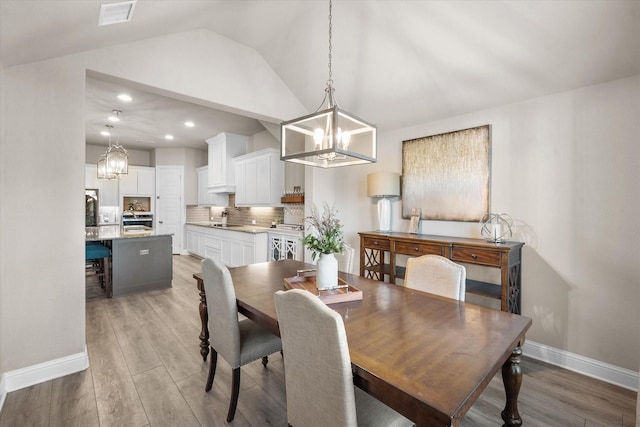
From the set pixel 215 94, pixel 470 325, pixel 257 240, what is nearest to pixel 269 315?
pixel 470 325

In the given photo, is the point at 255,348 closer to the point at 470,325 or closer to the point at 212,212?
the point at 470,325

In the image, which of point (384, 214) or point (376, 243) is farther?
point (384, 214)

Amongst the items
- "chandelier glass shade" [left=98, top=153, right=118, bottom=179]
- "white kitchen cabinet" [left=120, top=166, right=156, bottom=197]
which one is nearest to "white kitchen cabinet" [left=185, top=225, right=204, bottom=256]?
"white kitchen cabinet" [left=120, top=166, right=156, bottom=197]

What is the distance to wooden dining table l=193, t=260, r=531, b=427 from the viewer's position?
0.93 m

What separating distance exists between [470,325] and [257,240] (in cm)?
411

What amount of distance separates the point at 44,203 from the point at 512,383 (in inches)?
126

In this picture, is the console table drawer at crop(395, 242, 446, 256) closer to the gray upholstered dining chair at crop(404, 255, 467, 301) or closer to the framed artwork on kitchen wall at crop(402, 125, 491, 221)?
the framed artwork on kitchen wall at crop(402, 125, 491, 221)

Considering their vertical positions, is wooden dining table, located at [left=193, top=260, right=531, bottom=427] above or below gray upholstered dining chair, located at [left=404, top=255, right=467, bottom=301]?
below

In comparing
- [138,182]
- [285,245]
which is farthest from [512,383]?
[138,182]

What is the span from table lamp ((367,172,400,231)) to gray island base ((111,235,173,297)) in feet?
10.7

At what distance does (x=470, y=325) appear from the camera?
145cm

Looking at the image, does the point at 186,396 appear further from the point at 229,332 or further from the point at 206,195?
the point at 206,195

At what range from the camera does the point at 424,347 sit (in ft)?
4.00

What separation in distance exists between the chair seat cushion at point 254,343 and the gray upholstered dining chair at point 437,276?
105 cm
